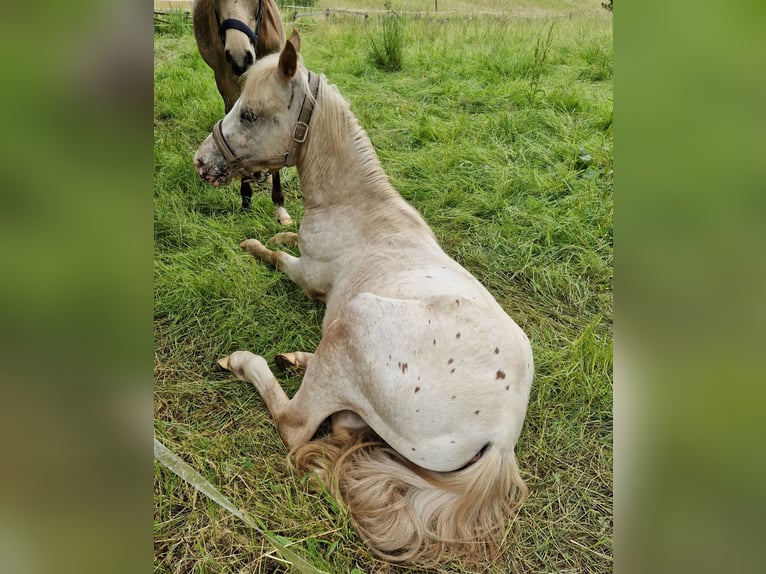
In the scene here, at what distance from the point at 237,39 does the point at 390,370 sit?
201 cm

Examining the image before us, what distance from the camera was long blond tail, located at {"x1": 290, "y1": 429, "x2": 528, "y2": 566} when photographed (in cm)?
178

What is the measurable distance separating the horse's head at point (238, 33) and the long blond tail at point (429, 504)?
2.14 meters

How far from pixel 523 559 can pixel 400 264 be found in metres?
1.22

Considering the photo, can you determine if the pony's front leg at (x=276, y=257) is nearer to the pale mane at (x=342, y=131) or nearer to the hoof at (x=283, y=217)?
the hoof at (x=283, y=217)

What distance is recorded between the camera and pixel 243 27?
2875mm

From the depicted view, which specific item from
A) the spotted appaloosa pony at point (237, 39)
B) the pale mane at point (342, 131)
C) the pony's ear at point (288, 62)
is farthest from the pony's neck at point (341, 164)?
the spotted appaloosa pony at point (237, 39)

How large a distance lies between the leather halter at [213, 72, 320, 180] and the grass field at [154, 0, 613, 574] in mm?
595

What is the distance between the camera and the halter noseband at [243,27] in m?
2.87

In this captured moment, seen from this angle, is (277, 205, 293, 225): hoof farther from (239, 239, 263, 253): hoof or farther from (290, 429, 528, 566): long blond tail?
(290, 429, 528, 566): long blond tail

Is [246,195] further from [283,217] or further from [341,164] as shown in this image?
[341,164]

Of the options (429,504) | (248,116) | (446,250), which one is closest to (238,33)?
(248,116)
